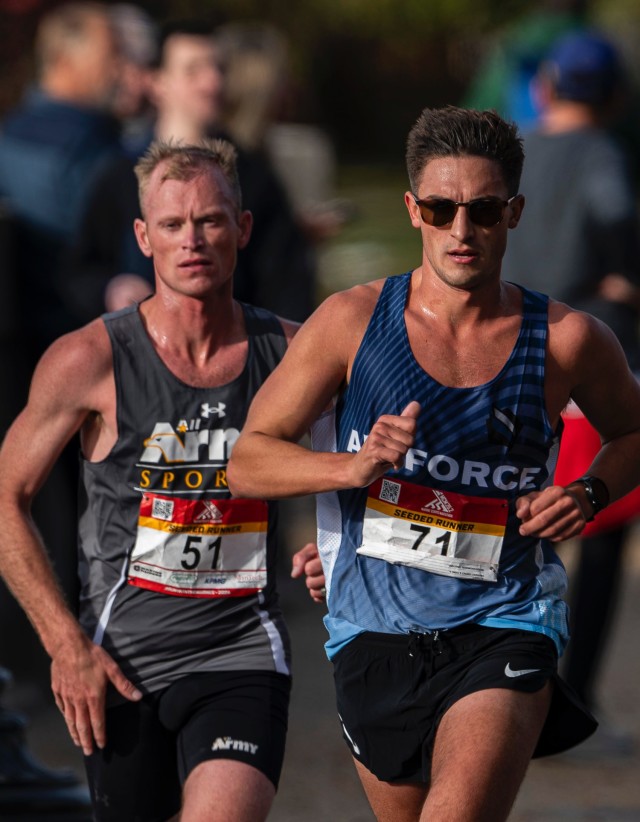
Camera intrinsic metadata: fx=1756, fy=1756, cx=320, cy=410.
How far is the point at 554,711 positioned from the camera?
396 cm

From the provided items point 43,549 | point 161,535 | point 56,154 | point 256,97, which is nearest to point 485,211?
point 161,535

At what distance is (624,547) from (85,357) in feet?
10.9

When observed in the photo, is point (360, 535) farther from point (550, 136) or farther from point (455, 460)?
point (550, 136)

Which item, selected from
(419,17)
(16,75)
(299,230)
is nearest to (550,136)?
(299,230)

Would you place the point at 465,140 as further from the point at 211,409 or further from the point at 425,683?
the point at 425,683

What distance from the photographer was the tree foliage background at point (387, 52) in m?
23.8

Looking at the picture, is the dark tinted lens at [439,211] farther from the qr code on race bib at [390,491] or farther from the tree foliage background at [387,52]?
the tree foliage background at [387,52]

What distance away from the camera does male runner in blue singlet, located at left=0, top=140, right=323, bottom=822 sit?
13.8 feet

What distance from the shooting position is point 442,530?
386 centimetres


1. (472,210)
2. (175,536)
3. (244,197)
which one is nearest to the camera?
(472,210)

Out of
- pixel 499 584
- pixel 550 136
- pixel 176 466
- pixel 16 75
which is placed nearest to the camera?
pixel 499 584

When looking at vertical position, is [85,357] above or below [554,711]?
above

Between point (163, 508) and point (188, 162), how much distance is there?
33.9 inches

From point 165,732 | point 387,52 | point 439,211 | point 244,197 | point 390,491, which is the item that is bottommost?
point 387,52
